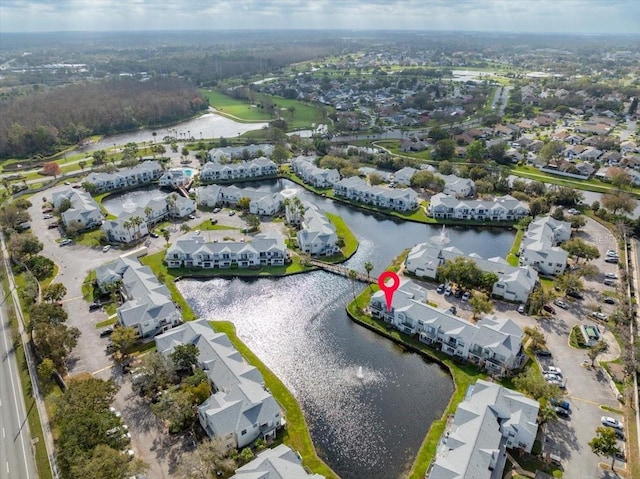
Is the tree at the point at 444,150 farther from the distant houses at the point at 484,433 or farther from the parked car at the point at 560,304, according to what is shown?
the distant houses at the point at 484,433

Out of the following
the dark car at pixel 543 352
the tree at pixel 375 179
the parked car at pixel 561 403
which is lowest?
the dark car at pixel 543 352

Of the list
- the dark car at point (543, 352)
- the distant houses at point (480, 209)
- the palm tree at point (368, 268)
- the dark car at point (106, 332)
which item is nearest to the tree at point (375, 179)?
the distant houses at point (480, 209)

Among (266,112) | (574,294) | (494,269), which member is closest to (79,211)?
(494,269)

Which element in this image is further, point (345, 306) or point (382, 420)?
point (345, 306)

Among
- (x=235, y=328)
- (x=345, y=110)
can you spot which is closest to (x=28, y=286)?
(x=235, y=328)

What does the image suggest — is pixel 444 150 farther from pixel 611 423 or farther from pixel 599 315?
pixel 611 423

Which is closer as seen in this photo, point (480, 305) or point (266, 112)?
point (480, 305)

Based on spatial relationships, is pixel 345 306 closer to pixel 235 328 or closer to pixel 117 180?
pixel 235 328
